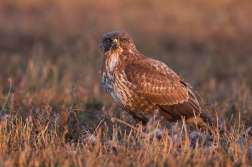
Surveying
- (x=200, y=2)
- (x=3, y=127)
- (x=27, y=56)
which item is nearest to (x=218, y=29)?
(x=200, y=2)

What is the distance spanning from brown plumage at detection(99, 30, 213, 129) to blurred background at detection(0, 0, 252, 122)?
113cm

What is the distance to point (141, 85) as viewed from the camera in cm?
643

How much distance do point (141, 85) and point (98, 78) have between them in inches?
188

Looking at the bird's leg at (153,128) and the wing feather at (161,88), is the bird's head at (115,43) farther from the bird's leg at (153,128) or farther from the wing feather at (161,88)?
the bird's leg at (153,128)

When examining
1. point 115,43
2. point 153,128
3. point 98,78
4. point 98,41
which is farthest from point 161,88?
point 98,41

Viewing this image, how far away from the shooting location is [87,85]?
33.6ft

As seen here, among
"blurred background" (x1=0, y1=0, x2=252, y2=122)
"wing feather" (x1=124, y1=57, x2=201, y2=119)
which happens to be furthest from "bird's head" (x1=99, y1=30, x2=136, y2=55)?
"blurred background" (x1=0, y1=0, x2=252, y2=122)

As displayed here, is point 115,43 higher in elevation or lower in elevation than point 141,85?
higher

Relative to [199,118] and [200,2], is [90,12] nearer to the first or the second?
[200,2]

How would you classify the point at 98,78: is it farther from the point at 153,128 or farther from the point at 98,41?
the point at 153,128

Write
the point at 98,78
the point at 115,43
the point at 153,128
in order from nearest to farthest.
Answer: the point at 153,128 < the point at 115,43 < the point at 98,78

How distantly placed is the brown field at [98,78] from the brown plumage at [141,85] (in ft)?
→ 0.73

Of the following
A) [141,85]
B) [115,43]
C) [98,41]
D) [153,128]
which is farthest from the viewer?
[98,41]

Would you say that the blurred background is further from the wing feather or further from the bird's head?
the bird's head
